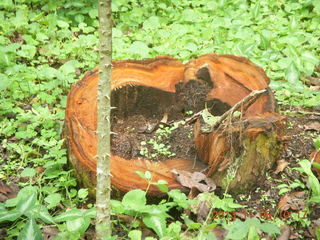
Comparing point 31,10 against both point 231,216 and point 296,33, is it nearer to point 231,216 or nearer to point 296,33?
point 296,33

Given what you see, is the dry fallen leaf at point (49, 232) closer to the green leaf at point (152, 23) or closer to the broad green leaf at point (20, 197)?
the broad green leaf at point (20, 197)

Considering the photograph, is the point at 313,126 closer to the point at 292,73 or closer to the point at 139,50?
the point at 292,73

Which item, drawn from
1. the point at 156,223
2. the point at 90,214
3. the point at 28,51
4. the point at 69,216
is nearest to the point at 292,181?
the point at 156,223

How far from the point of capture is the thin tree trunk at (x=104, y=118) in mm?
1793

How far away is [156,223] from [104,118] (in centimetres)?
72

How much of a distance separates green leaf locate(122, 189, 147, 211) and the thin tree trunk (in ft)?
0.62

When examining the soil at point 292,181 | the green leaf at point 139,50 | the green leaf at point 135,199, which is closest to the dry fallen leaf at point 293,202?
the soil at point 292,181

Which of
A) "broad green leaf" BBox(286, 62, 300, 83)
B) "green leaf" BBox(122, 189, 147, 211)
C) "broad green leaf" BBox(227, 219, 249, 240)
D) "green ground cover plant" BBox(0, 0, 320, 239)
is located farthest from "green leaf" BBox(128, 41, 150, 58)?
"broad green leaf" BBox(227, 219, 249, 240)

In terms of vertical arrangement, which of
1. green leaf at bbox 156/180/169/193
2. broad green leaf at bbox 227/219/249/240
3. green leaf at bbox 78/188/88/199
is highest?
green leaf at bbox 156/180/169/193

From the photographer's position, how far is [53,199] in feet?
8.65

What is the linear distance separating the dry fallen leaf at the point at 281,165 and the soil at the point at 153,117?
23.0 inches

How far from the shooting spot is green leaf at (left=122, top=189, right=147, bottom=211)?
7.74ft

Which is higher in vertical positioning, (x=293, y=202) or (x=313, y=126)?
(x=313, y=126)

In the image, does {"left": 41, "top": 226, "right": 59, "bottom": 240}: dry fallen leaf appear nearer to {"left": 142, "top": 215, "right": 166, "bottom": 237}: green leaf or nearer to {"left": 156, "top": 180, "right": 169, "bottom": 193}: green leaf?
{"left": 142, "top": 215, "right": 166, "bottom": 237}: green leaf
